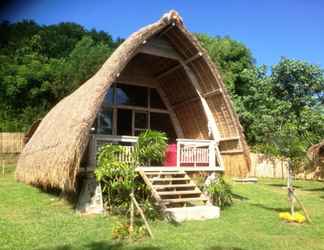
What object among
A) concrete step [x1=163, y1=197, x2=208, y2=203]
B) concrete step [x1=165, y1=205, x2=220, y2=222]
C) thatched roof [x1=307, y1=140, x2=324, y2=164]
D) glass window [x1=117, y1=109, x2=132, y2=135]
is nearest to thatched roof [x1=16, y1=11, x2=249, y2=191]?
glass window [x1=117, y1=109, x2=132, y2=135]

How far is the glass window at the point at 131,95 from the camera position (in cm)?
1388

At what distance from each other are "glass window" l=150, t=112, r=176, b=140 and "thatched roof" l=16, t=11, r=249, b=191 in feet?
2.11

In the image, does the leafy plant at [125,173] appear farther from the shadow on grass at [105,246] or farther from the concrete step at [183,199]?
the shadow on grass at [105,246]

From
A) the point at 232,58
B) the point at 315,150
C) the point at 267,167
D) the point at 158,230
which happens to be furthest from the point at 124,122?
the point at 232,58

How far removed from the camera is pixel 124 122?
45.9ft

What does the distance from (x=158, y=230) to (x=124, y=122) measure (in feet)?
21.2

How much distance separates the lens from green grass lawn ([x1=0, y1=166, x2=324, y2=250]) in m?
6.85

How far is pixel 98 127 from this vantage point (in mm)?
13453

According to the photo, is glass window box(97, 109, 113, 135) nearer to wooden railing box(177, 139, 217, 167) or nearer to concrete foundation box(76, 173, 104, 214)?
wooden railing box(177, 139, 217, 167)

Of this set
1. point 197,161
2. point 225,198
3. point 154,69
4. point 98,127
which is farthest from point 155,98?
point 225,198

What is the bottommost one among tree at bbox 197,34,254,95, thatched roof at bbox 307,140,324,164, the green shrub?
the green shrub

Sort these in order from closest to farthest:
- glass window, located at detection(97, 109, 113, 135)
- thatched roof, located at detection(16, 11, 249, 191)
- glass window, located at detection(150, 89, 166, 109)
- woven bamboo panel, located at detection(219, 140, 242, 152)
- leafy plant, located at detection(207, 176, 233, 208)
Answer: thatched roof, located at detection(16, 11, 249, 191) → leafy plant, located at detection(207, 176, 233, 208) → woven bamboo panel, located at detection(219, 140, 242, 152) → glass window, located at detection(97, 109, 113, 135) → glass window, located at detection(150, 89, 166, 109)

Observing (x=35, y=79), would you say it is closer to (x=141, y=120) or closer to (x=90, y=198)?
(x=141, y=120)

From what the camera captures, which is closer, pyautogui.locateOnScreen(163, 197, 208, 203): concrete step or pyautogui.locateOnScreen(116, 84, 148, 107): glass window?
pyautogui.locateOnScreen(163, 197, 208, 203): concrete step
